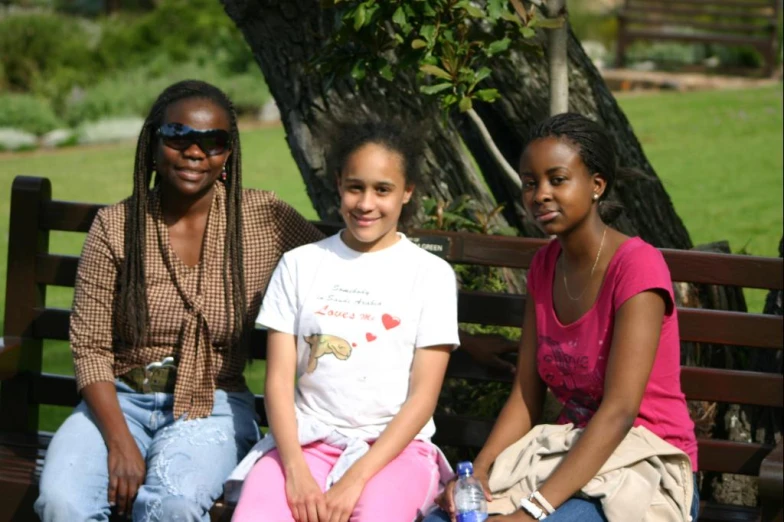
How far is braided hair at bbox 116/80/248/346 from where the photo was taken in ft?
13.4

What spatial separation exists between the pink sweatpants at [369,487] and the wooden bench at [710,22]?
632 inches

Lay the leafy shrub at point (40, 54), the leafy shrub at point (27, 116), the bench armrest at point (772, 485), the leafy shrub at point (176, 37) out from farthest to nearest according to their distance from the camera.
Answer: the leafy shrub at point (176, 37)
the leafy shrub at point (40, 54)
the leafy shrub at point (27, 116)
the bench armrest at point (772, 485)

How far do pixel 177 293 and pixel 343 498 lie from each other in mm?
1028

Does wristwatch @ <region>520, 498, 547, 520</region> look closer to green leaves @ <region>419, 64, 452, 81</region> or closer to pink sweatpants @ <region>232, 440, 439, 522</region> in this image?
pink sweatpants @ <region>232, 440, 439, 522</region>

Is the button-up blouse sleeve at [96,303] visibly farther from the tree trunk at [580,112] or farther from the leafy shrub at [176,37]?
the leafy shrub at [176,37]

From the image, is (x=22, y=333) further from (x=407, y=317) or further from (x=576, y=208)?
(x=576, y=208)

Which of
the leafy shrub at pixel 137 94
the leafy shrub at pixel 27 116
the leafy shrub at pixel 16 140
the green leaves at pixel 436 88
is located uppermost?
the leafy shrub at pixel 137 94

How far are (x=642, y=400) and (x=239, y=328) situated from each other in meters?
1.39

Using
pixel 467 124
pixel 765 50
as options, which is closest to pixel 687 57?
pixel 765 50

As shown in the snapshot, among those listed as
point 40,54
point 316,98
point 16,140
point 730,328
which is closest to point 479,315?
point 730,328

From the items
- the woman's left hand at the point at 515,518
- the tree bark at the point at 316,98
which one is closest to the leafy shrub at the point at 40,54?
the tree bark at the point at 316,98

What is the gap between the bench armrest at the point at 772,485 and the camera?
3201mm

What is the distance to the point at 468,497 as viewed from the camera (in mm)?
3475

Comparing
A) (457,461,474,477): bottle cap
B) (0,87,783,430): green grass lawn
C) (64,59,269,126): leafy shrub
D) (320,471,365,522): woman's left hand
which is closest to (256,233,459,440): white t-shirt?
(320,471,365,522): woman's left hand
